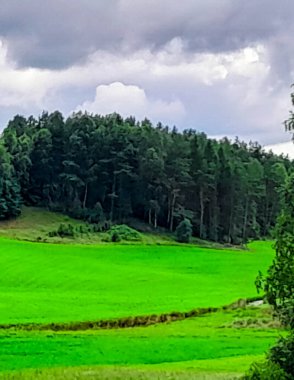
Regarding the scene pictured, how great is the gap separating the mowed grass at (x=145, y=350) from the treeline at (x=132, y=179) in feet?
293

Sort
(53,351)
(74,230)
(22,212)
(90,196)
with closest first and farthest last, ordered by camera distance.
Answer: (53,351) → (74,230) → (22,212) → (90,196)

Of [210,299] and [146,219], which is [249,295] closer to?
[210,299]

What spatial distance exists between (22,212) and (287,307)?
11822 centimetres

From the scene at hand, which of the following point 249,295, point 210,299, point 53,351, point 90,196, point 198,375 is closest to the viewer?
point 198,375

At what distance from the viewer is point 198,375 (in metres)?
25.8

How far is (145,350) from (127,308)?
17717 mm

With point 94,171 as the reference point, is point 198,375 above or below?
below

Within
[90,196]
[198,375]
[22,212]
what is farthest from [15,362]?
[90,196]

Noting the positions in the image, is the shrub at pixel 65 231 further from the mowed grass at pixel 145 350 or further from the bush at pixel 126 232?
the mowed grass at pixel 145 350

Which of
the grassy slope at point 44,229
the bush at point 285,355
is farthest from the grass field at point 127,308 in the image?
the bush at point 285,355

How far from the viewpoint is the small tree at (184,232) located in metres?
130

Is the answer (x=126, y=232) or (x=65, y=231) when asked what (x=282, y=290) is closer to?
(x=65, y=231)

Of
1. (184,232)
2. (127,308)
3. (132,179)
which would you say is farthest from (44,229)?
(127,308)

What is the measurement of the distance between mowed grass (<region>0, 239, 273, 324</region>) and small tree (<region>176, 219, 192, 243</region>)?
1784 cm
